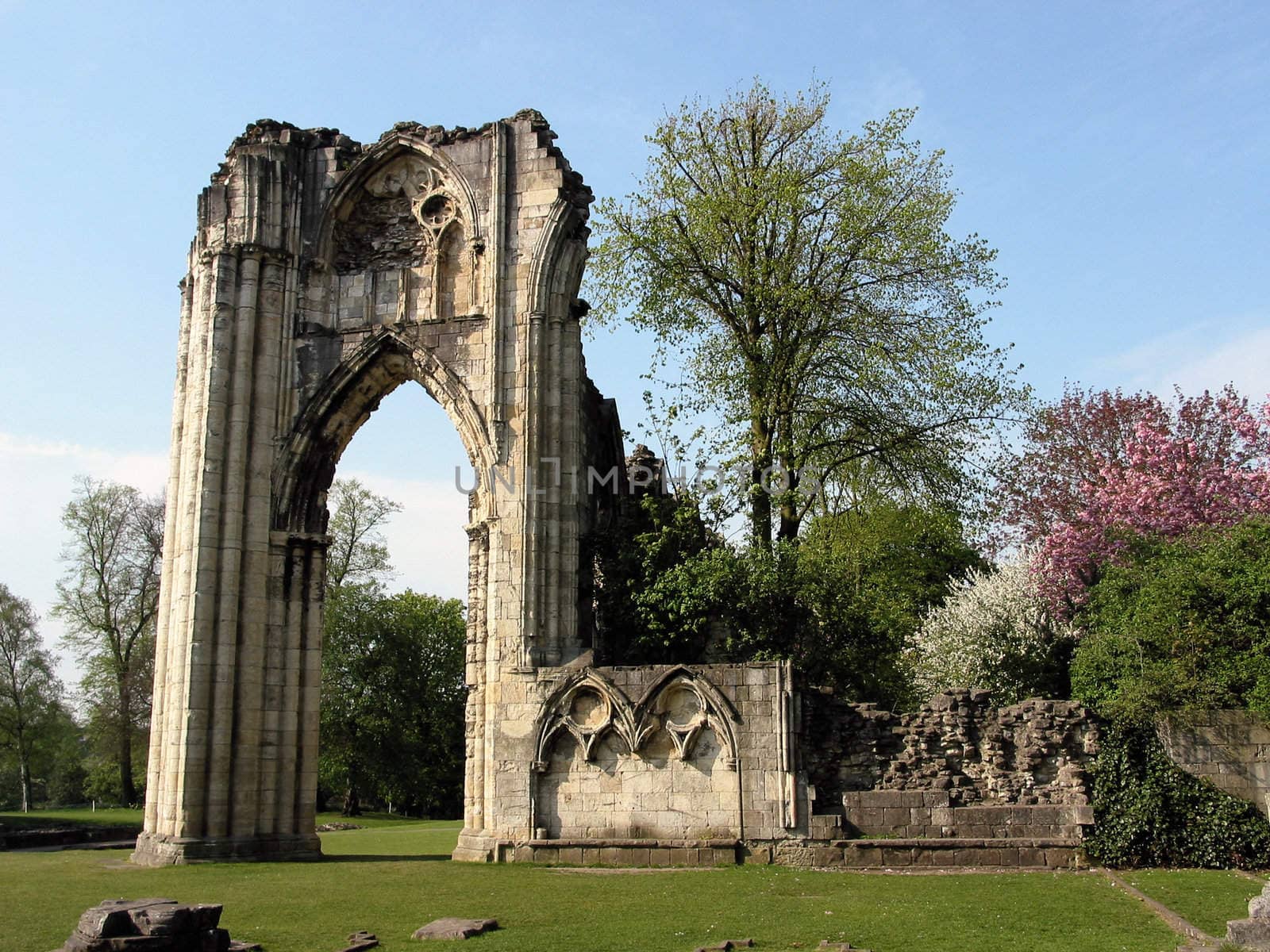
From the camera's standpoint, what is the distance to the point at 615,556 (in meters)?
16.9

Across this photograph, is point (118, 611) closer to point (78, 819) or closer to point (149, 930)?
point (78, 819)

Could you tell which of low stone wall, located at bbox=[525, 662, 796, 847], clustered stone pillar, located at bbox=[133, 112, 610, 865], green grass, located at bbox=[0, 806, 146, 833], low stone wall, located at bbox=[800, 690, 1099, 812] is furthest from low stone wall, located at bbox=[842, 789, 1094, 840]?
green grass, located at bbox=[0, 806, 146, 833]

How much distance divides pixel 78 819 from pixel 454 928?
2378cm

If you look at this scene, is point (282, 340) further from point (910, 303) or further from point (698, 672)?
point (910, 303)

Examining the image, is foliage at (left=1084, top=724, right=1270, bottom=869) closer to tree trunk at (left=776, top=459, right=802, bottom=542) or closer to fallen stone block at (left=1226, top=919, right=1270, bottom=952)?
fallen stone block at (left=1226, top=919, right=1270, bottom=952)

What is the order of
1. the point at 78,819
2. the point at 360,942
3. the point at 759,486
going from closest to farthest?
the point at 360,942, the point at 759,486, the point at 78,819

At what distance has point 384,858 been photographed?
53.5 ft

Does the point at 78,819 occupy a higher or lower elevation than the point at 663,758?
lower

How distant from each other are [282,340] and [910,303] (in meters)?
10.1

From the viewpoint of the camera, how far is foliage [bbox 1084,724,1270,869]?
12531 mm

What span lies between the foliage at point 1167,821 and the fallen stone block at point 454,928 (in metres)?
7.35

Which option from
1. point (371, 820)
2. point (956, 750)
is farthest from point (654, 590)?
point (371, 820)

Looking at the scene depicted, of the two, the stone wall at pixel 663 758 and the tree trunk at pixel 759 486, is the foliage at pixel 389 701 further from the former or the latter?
the stone wall at pixel 663 758

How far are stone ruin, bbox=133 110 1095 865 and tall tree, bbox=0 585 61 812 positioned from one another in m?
21.2
